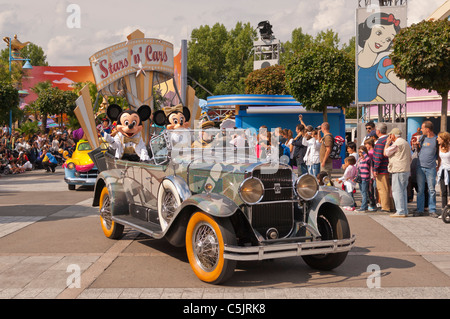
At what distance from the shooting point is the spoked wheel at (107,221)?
25.0ft

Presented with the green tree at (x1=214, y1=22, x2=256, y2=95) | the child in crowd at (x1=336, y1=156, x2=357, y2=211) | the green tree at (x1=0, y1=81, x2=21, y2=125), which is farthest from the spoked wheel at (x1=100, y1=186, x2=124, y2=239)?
the green tree at (x1=214, y1=22, x2=256, y2=95)

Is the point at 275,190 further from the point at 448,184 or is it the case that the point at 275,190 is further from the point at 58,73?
the point at 58,73

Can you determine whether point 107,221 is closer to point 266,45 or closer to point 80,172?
point 80,172

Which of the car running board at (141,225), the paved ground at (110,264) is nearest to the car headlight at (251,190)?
the paved ground at (110,264)

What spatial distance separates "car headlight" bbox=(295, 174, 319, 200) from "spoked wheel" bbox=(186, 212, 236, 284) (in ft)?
3.28

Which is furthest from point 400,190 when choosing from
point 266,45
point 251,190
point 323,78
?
point 266,45

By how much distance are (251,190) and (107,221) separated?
331 cm

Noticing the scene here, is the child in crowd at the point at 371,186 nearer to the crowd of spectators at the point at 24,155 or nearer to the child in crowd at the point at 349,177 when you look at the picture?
the child in crowd at the point at 349,177

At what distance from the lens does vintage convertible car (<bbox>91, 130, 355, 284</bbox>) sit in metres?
5.20

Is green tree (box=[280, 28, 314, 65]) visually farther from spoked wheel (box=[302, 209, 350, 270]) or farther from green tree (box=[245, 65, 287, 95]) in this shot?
spoked wheel (box=[302, 209, 350, 270])

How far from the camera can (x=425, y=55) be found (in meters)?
13.2

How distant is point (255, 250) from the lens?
498cm
